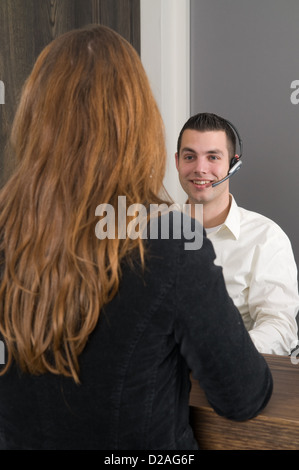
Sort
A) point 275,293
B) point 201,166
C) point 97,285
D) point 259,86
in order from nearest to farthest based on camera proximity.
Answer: point 97,285 < point 275,293 < point 201,166 < point 259,86

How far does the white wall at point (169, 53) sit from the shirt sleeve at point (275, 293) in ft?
3.31

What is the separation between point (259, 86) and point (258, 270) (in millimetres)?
1109

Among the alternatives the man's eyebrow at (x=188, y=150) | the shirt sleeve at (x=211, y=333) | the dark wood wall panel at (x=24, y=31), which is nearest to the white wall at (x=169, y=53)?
the dark wood wall panel at (x=24, y=31)

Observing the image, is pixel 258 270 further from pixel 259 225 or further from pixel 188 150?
pixel 188 150

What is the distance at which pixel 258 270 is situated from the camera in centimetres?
195

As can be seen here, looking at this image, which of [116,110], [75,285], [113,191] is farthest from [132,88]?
[75,285]

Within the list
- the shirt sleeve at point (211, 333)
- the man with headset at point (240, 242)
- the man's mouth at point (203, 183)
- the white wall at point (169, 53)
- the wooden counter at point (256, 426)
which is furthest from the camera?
the white wall at point (169, 53)

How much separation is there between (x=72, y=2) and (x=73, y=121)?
72.0 inches

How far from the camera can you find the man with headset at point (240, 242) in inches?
72.5

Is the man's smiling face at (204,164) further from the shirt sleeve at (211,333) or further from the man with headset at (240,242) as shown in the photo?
the shirt sleeve at (211,333)

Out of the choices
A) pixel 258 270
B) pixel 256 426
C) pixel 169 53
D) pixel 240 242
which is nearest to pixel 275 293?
pixel 258 270

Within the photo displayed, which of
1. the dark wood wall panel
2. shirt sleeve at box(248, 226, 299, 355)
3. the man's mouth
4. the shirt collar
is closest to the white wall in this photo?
the dark wood wall panel

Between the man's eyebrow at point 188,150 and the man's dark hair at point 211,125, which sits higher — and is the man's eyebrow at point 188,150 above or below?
below

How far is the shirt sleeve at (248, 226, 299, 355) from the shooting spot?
174 cm
